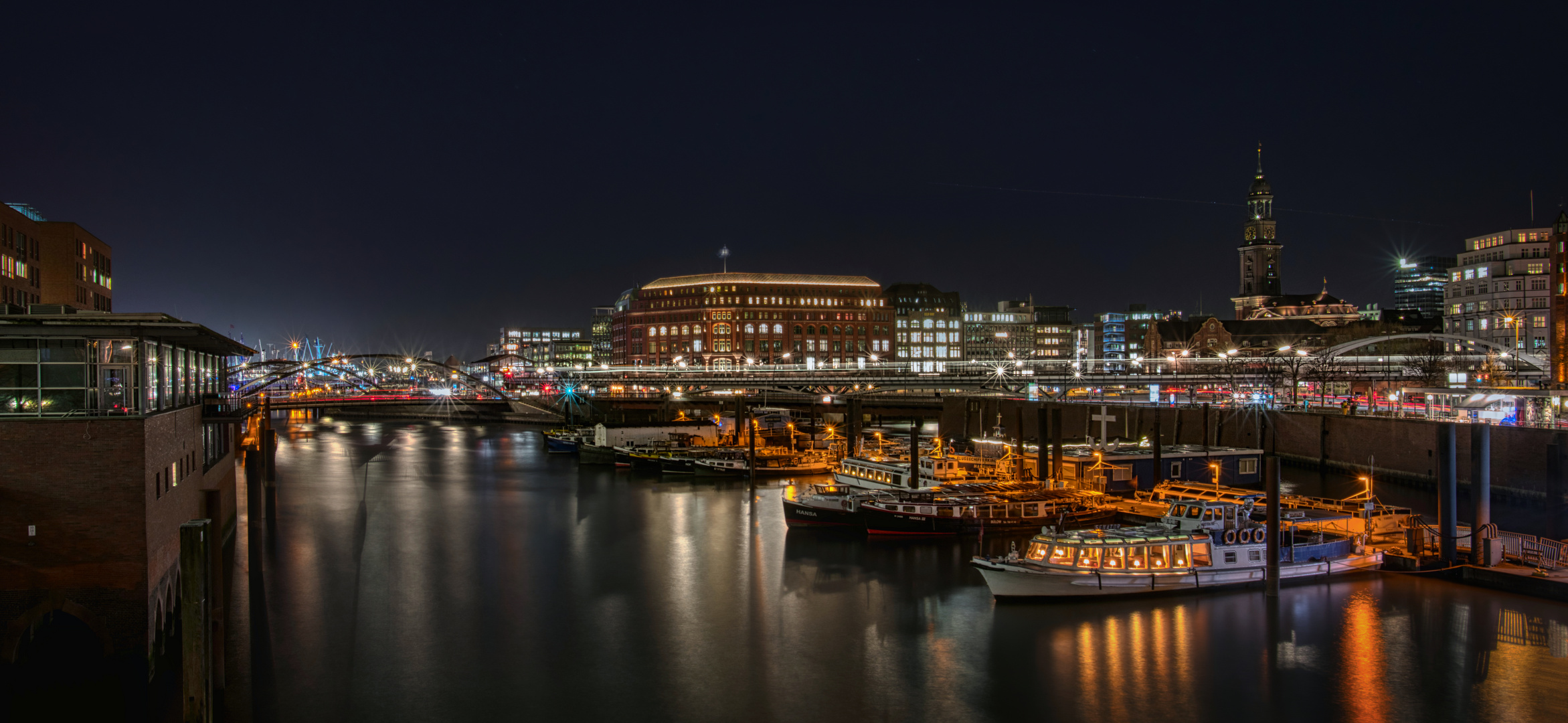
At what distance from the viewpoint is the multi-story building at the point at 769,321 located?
134 metres

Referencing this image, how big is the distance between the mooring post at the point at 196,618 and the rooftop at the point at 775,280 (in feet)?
397

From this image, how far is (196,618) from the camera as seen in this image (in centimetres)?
1523

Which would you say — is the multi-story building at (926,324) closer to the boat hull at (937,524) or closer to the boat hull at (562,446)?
the boat hull at (562,446)

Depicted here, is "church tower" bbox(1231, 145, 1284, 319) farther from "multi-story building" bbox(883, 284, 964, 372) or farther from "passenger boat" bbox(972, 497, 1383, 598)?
"passenger boat" bbox(972, 497, 1383, 598)

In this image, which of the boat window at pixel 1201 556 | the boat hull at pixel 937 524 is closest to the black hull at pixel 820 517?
the boat hull at pixel 937 524

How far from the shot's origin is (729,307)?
13475cm

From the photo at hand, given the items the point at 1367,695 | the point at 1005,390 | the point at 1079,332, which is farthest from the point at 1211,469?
the point at 1079,332

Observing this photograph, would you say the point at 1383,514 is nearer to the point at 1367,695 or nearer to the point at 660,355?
the point at 1367,695

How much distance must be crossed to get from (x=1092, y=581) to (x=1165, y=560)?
2.14 meters

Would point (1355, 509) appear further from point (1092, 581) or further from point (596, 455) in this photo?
point (596, 455)

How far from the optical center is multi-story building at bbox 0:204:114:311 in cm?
4294

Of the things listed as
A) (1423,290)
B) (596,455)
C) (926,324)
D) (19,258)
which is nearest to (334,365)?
(596,455)

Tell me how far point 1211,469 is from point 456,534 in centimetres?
3100

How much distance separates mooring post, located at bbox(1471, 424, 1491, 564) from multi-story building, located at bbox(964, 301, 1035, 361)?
14579 centimetres
